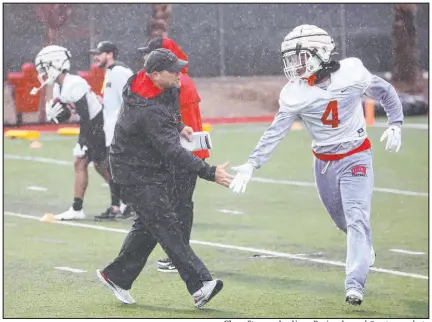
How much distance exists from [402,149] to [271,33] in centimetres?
1235

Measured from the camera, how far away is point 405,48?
3322 centimetres

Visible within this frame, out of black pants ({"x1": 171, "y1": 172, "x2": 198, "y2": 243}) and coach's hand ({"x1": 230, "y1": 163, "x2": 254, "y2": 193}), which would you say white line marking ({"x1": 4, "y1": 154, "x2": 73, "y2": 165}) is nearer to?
black pants ({"x1": 171, "y1": 172, "x2": 198, "y2": 243})

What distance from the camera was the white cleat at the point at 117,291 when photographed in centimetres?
945

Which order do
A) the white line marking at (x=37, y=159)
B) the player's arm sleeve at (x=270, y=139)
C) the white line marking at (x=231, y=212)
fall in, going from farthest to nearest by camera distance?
the white line marking at (x=37, y=159), the white line marking at (x=231, y=212), the player's arm sleeve at (x=270, y=139)

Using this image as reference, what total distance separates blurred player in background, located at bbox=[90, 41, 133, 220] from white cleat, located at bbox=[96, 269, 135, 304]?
4352mm

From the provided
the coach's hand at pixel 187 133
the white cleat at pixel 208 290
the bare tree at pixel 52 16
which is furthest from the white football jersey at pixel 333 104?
the bare tree at pixel 52 16

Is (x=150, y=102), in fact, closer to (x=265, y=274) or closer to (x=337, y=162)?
(x=337, y=162)

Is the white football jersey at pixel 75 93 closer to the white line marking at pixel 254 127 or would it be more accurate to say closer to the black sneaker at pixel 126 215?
the black sneaker at pixel 126 215

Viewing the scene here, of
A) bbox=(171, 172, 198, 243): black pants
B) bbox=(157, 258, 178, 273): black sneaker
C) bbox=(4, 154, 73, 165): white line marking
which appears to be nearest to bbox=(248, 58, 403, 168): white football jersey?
bbox=(171, 172, 198, 243): black pants

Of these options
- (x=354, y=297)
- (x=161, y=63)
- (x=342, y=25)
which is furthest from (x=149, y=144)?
(x=342, y=25)

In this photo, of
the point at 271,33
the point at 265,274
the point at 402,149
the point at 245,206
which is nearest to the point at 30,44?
the point at 271,33

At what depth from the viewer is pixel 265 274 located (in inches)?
426

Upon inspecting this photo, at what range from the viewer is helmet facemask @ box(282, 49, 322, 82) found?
30.8 feet

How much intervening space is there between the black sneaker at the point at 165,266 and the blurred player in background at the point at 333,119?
195 cm
